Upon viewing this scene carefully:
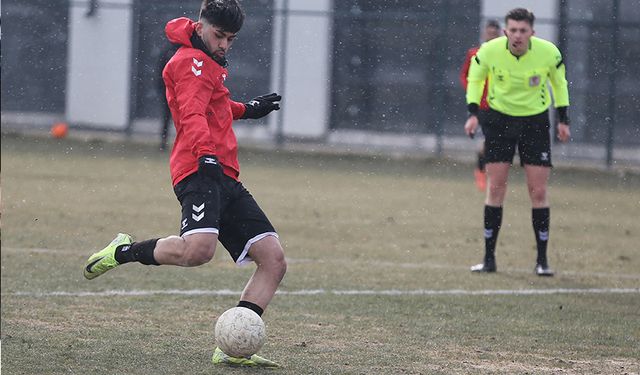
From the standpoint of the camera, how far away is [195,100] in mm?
5184

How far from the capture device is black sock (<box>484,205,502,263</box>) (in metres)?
8.77

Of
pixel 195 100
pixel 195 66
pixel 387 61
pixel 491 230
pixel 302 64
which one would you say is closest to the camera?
pixel 195 100

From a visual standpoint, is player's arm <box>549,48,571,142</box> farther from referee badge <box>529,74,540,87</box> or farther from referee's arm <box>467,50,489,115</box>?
referee's arm <box>467,50,489,115</box>

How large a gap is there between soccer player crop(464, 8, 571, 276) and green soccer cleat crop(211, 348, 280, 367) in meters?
3.74

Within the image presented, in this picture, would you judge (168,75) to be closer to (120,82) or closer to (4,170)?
(4,170)

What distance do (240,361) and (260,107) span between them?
4.71 ft

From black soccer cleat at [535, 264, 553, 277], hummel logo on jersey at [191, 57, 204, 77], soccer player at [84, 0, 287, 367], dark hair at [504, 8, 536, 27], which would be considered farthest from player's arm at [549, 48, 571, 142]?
hummel logo on jersey at [191, 57, 204, 77]

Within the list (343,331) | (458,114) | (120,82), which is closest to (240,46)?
(120,82)

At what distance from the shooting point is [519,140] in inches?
345

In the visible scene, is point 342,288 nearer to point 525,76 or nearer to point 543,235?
point 543,235

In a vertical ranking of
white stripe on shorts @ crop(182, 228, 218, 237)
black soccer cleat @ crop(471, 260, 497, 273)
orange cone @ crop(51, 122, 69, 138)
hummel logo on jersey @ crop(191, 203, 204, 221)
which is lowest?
orange cone @ crop(51, 122, 69, 138)

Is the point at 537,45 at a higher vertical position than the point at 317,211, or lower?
higher

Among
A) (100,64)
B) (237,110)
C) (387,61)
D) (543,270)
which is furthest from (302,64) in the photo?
(237,110)

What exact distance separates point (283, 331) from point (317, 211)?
20.9ft
